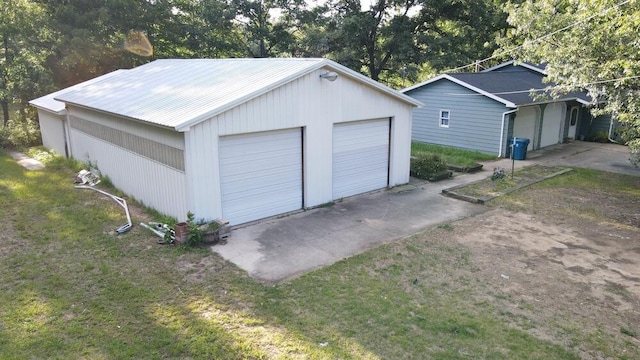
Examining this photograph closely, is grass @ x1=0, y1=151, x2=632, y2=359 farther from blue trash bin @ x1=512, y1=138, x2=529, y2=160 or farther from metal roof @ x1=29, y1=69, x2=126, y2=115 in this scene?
blue trash bin @ x1=512, y1=138, x2=529, y2=160

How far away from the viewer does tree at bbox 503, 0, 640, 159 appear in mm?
9570

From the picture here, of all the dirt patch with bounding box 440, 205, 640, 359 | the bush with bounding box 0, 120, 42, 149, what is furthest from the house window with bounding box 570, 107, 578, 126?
the bush with bounding box 0, 120, 42, 149

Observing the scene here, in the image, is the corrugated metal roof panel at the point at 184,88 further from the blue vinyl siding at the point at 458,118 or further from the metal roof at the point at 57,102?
the blue vinyl siding at the point at 458,118

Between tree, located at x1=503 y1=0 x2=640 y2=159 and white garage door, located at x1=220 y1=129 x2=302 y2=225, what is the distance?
6.96 m

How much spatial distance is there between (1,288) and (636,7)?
12.8 meters

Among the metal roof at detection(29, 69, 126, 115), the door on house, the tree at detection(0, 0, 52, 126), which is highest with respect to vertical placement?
the tree at detection(0, 0, 52, 126)

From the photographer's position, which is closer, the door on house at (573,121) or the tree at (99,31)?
the door on house at (573,121)

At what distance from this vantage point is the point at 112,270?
317 inches

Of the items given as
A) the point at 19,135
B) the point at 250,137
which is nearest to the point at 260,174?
the point at 250,137

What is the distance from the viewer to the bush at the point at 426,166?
48.7 feet

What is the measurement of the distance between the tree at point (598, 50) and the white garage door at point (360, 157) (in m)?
4.75

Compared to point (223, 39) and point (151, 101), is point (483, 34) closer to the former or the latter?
point (223, 39)

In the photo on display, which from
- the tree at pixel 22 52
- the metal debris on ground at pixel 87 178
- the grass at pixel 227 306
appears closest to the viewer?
the grass at pixel 227 306

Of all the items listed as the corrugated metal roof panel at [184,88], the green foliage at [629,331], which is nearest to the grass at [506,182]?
the corrugated metal roof panel at [184,88]
